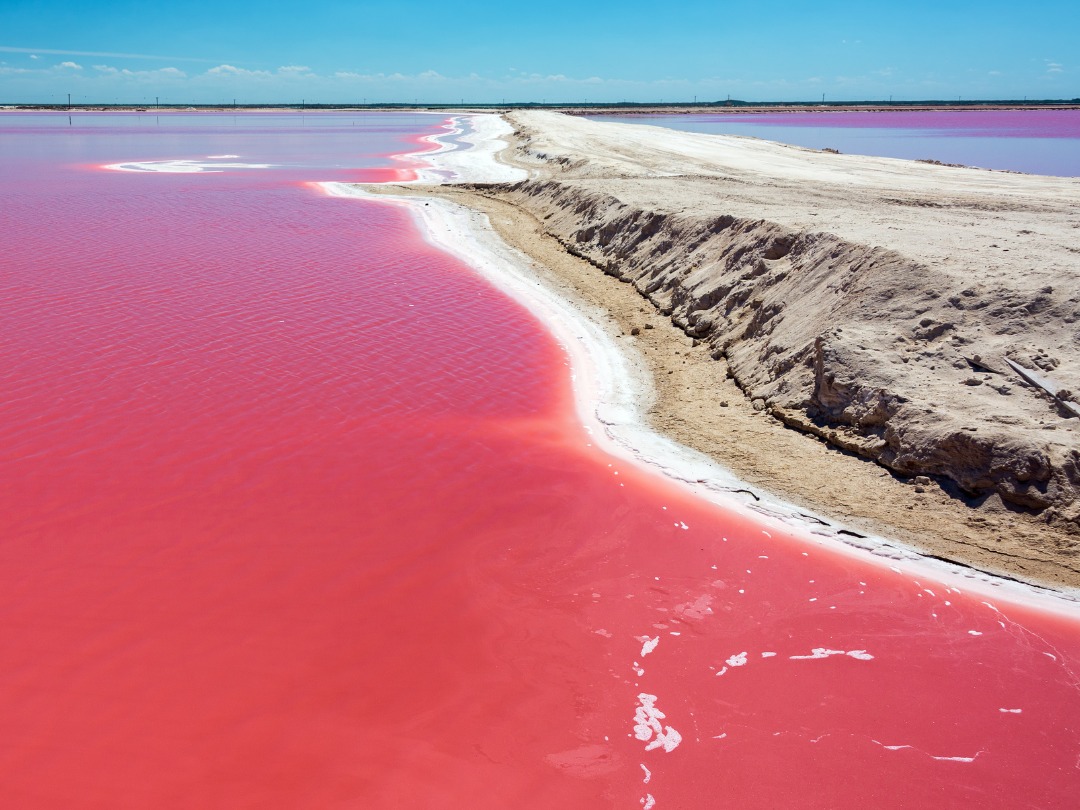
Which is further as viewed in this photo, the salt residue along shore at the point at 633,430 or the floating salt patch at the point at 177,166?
the floating salt patch at the point at 177,166

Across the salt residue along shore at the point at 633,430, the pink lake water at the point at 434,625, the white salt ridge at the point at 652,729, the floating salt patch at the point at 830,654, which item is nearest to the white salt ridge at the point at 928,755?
the pink lake water at the point at 434,625

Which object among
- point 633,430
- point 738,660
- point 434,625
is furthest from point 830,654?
point 633,430

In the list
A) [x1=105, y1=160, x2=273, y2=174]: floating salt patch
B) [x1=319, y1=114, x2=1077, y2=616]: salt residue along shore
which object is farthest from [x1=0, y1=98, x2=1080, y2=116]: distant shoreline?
[x1=319, y1=114, x2=1077, y2=616]: salt residue along shore

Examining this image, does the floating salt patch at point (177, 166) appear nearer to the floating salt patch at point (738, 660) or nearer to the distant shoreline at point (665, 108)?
the floating salt patch at point (738, 660)

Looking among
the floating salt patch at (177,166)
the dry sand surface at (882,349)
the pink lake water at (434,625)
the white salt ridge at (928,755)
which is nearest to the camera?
the pink lake water at (434,625)

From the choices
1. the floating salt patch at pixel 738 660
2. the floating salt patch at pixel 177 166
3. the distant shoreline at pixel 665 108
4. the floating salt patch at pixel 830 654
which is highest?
the distant shoreline at pixel 665 108

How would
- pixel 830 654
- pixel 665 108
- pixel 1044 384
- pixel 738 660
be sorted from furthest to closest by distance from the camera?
pixel 665 108
pixel 1044 384
pixel 830 654
pixel 738 660

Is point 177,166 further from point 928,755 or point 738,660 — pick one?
point 928,755
